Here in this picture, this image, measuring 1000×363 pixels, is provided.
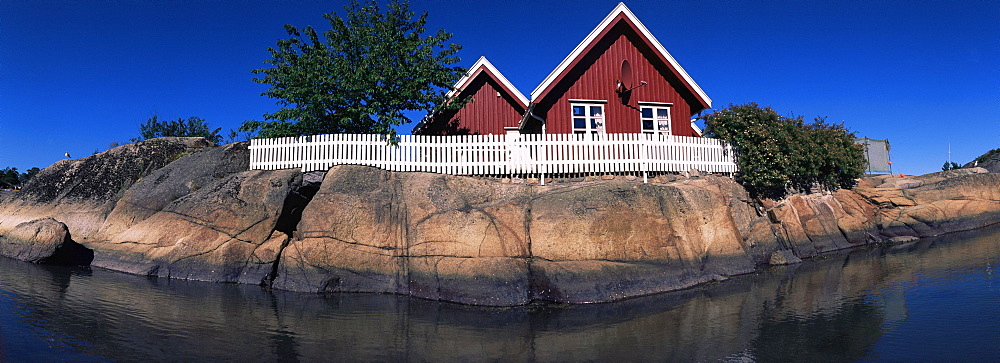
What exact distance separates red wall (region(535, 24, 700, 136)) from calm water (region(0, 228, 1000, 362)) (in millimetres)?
8718

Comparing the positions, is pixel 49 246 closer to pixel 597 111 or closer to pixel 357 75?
pixel 357 75

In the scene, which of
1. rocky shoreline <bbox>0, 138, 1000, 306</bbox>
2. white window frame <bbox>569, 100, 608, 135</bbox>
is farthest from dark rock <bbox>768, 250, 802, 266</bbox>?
white window frame <bbox>569, 100, 608, 135</bbox>

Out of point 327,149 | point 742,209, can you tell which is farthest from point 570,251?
point 327,149

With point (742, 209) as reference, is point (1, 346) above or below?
below

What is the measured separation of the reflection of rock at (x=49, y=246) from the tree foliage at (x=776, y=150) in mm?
21572

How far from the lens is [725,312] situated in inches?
366

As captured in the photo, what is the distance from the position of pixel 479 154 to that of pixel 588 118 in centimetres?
598

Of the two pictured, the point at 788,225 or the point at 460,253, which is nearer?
the point at 460,253

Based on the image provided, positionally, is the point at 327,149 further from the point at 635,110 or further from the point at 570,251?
the point at 635,110

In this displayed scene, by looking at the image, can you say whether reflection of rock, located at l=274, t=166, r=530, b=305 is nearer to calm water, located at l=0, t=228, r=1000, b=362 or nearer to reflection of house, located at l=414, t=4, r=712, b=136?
calm water, located at l=0, t=228, r=1000, b=362


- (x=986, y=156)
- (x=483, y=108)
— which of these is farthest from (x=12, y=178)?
(x=986, y=156)

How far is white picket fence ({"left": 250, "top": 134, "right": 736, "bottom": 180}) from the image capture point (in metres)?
14.7

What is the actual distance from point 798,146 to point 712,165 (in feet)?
11.3

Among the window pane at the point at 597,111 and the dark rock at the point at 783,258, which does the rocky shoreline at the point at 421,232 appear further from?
the window pane at the point at 597,111
